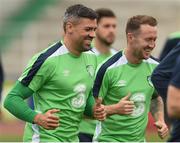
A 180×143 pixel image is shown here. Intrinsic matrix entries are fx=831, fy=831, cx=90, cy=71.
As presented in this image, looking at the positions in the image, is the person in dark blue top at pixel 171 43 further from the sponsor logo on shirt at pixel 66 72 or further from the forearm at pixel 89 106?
the sponsor logo on shirt at pixel 66 72

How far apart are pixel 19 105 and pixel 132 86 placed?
1234 millimetres

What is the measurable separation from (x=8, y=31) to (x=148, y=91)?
677 inches

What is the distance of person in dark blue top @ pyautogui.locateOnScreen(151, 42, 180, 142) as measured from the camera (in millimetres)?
5848

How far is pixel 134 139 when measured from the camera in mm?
8070

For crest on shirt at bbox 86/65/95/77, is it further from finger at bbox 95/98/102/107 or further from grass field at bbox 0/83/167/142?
grass field at bbox 0/83/167/142

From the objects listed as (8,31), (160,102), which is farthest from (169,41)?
(8,31)

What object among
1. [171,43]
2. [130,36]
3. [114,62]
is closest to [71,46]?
[114,62]

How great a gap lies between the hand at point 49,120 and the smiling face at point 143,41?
1.22m

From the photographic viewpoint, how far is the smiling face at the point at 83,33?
7.67 m

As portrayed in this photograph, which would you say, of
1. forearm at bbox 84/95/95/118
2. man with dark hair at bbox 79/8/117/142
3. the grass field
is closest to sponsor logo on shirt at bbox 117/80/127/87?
forearm at bbox 84/95/95/118

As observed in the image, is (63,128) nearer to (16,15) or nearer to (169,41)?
(169,41)

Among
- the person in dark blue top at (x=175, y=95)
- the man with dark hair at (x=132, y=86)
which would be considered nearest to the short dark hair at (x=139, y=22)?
the man with dark hair at (x=132, y=86)

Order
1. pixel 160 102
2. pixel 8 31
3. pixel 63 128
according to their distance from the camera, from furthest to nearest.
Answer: pixel 8 31, pixel 160 102, pixel 63 128

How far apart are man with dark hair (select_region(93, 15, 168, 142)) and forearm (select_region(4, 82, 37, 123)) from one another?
33.5 inches
